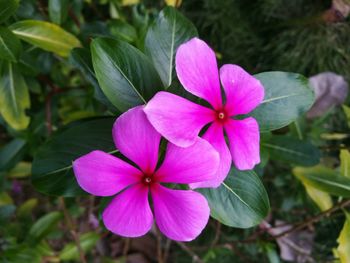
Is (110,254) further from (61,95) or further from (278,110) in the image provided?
(278,110)

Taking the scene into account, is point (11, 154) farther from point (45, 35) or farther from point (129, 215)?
point (129, 215)

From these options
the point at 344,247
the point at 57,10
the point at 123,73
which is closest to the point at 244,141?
the point at 123,73

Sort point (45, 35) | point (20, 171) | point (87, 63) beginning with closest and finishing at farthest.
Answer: point (87, 63) < point (45, 35) < point (20, 171)

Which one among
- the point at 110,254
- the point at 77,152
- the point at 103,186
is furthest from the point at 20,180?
the point at 103,186

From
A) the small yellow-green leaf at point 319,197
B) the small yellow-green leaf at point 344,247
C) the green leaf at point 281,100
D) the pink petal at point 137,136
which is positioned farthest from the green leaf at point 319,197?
the pink petal at point 137,136

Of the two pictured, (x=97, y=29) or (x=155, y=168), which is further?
(x=97, y=29)

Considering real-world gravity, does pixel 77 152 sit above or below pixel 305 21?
above
